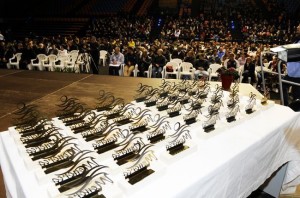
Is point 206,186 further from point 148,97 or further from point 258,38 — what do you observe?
point 258,38

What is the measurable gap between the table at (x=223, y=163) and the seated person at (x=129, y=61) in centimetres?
575

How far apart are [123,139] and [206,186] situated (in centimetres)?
60

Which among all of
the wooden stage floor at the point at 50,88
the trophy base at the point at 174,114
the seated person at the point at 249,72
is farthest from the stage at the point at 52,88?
the seated person at the point at 249,72

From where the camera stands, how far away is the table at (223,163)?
4.95 ft

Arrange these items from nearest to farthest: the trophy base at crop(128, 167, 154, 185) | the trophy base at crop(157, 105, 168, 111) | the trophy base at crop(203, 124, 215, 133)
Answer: the trophy base at crop(128, 167, 154, 185)
the trophy base at crop(203, 124, 215, 133)
the trophy base at crop(157, 105, 168, 111)

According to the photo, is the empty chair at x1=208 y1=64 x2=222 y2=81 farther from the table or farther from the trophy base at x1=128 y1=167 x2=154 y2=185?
the trophy base at x1=128 y1=167 x2=154 y2=185

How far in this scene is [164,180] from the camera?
1548 mm

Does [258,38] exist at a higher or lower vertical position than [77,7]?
lower

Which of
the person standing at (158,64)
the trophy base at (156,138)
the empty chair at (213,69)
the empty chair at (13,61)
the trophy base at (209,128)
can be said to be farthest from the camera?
the empty chair at (13,61)

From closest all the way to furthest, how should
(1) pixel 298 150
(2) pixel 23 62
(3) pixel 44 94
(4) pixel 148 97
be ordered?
1. (1) pixel 298 150
2. (4) pixel 148 97
3. (3) pixel 44 94
4. (2) pixel 23 62

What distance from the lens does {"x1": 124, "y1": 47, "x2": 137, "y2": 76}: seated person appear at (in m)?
8.03

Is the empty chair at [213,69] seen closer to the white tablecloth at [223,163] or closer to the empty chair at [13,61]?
the white tablecloth at [223,163]

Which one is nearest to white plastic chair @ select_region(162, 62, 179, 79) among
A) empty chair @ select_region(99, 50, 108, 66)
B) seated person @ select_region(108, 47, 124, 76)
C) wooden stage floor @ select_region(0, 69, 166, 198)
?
seated person @ select_region(108, 47, 124, 76)

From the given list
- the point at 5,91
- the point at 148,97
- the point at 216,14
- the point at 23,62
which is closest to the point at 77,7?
the point at 216,14
